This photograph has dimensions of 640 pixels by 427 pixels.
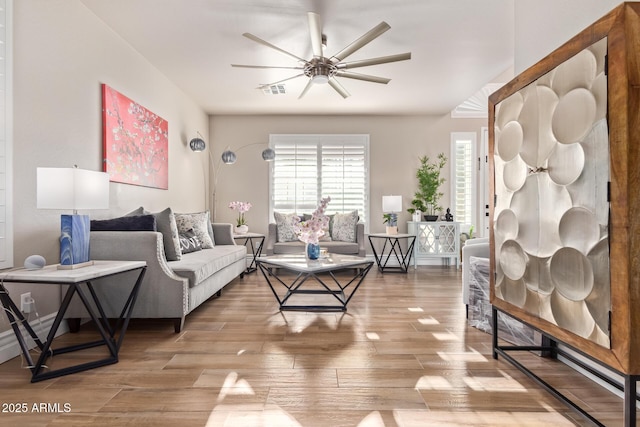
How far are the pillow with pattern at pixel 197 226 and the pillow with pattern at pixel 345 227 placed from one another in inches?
83.4

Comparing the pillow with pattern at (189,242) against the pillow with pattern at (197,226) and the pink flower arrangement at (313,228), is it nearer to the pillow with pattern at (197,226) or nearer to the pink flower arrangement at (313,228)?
the pillow with pattern at (197,226)

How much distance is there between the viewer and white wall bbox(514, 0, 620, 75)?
71.1 inches

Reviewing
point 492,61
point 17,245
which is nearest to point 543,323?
point 17,245

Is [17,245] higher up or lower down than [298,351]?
higher up

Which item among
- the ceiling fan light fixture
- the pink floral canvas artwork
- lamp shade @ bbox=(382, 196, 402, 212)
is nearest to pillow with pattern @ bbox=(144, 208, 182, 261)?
the pink floral canvas artwork

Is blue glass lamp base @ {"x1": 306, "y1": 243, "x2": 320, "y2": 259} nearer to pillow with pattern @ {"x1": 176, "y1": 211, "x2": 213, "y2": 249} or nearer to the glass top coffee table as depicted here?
the glass top coffee table

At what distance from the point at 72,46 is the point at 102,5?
17.7 inches

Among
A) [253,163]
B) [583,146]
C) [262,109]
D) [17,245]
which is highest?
[262,109]

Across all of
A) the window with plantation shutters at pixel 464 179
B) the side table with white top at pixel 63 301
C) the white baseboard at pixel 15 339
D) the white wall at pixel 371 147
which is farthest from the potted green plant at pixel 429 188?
the white baseboard at pixel 15 339

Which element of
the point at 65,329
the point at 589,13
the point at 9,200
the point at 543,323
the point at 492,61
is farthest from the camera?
the point at 492,61

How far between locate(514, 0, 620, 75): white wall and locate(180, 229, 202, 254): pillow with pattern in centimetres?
337

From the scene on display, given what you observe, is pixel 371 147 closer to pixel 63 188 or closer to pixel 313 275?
pixel 313 275

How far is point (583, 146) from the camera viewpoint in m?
1.43

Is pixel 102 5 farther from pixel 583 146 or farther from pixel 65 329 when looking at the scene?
pixel 583 146
